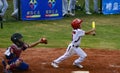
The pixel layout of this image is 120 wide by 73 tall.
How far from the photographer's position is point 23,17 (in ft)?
55.1

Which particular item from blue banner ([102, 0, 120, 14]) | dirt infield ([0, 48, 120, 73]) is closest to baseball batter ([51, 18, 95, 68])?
dirt infield ([0, 48, 120, 73])

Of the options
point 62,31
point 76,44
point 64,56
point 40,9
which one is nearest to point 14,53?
point 64,56

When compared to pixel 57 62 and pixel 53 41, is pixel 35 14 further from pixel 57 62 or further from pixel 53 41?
pixel 57 62

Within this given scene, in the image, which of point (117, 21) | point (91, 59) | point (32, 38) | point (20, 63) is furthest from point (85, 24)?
point (20, 63)

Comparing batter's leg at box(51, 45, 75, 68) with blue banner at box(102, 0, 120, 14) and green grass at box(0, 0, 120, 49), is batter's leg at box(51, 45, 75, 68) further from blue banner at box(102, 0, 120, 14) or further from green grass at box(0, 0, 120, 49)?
blue banner at box(102, 0, 120, 14)

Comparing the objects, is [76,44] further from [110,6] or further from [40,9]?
[110,6]

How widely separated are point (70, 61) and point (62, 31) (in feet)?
16.3

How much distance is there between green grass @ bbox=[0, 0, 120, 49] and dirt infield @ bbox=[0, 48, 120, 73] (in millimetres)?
1049

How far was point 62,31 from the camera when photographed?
48.6ft

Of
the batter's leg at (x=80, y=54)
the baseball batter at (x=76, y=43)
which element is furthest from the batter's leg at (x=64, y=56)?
the batter's leg at (x=80, y=54)

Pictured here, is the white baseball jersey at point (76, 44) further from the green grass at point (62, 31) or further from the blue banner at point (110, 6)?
the blue banner at point (110, 6)

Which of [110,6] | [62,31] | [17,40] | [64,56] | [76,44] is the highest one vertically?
[17,40]

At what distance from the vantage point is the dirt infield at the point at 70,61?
906 centimetres

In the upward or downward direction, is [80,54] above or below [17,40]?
below
